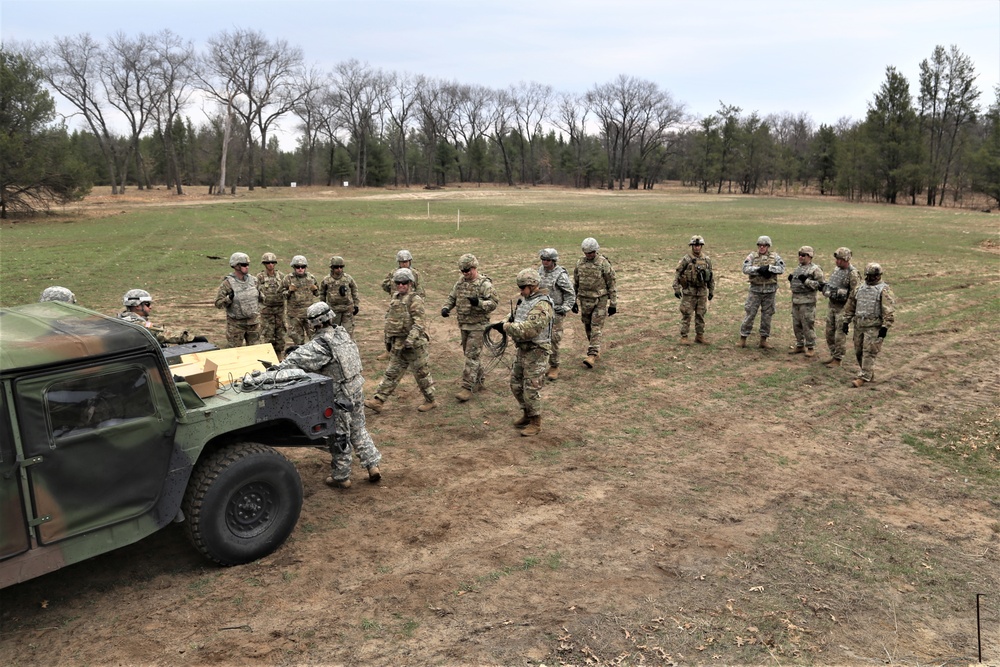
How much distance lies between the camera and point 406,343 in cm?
963

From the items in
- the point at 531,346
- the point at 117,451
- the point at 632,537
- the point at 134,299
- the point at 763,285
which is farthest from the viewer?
the point at 763,285

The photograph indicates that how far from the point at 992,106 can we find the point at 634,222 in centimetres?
4237

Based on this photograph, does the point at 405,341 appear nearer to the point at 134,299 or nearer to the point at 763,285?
the point at 134,299

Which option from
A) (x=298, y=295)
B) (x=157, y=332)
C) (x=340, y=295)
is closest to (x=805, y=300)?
(x=340, y=295)

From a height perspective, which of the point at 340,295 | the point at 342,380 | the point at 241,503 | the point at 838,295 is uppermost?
the point at 838,295

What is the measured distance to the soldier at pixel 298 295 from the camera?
11.7 meters

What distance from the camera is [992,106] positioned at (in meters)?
59.4

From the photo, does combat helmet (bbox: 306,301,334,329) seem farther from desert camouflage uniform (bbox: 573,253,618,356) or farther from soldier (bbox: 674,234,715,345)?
soldier (bbox: 674,234,715,345)

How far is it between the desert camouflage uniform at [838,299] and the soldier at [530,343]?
5.74 metres


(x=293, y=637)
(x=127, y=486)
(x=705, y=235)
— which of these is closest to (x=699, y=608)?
(x=293, y=637)

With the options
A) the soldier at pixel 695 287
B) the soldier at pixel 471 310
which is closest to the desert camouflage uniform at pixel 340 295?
the soldier at pixel 471 310

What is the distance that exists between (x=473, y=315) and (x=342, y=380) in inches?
140

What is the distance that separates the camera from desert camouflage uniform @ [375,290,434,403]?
962cm

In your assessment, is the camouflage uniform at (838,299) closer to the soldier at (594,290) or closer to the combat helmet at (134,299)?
the soldier at (594,290)
